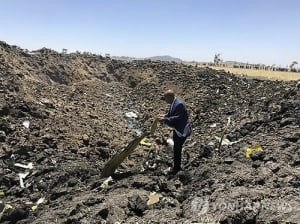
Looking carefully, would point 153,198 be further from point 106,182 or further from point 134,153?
point 134,153

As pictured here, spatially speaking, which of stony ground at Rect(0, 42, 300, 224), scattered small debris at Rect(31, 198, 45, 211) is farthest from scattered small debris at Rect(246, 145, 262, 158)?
scattered small debris at Rect(31, 198, 45, 211)

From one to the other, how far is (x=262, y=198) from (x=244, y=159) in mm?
2115

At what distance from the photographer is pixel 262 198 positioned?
262 inches

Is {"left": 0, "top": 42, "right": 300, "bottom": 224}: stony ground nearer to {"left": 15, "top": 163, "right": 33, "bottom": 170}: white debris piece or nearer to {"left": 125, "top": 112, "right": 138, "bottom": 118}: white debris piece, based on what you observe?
{"left": 15, "top": 163, "right": 33, "bottom": 170}: white debris piece

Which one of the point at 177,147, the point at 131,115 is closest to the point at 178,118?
the point at 177,147

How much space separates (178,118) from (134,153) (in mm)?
4444

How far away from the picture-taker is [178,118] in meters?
8.43

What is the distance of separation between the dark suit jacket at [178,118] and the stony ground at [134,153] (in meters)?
0.75

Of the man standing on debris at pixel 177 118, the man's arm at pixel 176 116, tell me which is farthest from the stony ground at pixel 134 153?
the man's arm at pixel 176 116

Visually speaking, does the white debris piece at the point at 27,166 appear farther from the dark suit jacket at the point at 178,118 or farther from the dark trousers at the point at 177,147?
the dark suit jacket at the point at 178,118

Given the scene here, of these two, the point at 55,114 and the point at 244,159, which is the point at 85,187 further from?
the point at 55,114

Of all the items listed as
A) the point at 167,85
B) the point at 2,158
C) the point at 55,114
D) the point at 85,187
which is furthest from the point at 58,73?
the point at 85,187

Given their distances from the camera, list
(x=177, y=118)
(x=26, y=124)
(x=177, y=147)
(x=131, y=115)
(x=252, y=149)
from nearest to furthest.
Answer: (x=177, y=118) < (x=177, y=147) < (x=252, y=149) < (x=26, y=124) < (x=131, y=115)

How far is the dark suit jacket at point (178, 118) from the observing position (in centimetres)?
842
